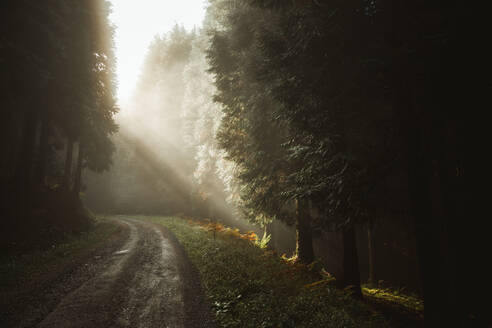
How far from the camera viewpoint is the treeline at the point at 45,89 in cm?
1066

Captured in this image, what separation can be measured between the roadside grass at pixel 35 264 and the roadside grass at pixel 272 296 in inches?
185

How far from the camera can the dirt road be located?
197 inches

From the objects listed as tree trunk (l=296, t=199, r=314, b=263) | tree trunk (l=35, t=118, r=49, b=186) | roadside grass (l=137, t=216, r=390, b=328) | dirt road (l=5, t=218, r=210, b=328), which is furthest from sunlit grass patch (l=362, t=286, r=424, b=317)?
tree trunk (l=35, t=118, r=49, b=186)

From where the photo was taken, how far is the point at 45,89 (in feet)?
42.9

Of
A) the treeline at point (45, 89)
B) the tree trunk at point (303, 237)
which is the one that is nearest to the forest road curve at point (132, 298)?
the tree trunk at point (303, 237)

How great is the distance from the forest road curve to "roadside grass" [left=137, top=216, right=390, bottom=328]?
0.68 meters

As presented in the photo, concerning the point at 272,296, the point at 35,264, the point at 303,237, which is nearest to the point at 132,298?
the point at 272,296

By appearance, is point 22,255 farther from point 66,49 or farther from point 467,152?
point 467,152

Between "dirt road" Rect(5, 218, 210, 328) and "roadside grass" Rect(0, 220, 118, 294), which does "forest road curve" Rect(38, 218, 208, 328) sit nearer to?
"dirt road" Rect(5, 218, 210, 328)

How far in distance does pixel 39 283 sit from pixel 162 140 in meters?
28.3

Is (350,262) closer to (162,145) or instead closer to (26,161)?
(26,161)

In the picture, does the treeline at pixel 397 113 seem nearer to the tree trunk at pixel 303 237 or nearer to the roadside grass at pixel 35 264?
the tree trunk at pixel 303 237

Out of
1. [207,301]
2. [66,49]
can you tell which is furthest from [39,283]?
[66,49]

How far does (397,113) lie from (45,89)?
16597 millimetres
